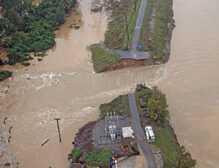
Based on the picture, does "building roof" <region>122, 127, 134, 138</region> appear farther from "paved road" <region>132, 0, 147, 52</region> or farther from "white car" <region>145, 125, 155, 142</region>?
"paved road" <region>132, 0, 147, 52</region>

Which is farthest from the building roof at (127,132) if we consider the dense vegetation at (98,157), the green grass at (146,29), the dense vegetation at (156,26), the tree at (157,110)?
the green grass at (146,29)

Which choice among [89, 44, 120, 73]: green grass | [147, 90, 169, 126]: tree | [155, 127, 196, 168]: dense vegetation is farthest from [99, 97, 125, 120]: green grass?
[89, 44, 120, 73]: green grass

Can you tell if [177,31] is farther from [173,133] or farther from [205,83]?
[173,133]

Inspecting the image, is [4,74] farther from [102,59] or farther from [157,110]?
[157,110]

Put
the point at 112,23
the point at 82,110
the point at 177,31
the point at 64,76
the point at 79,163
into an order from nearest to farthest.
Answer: the point at 79,163 < the point at 82,110 < the point at 64,76 < the point at 177,31 < the point at 112,23

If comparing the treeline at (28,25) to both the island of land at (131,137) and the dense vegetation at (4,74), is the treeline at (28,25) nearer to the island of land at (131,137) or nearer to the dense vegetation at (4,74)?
the dense vegetation at (4,74)

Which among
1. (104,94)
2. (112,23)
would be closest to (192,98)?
(104,94)

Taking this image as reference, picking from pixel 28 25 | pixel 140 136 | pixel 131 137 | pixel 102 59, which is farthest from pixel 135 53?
pixel 28 25
